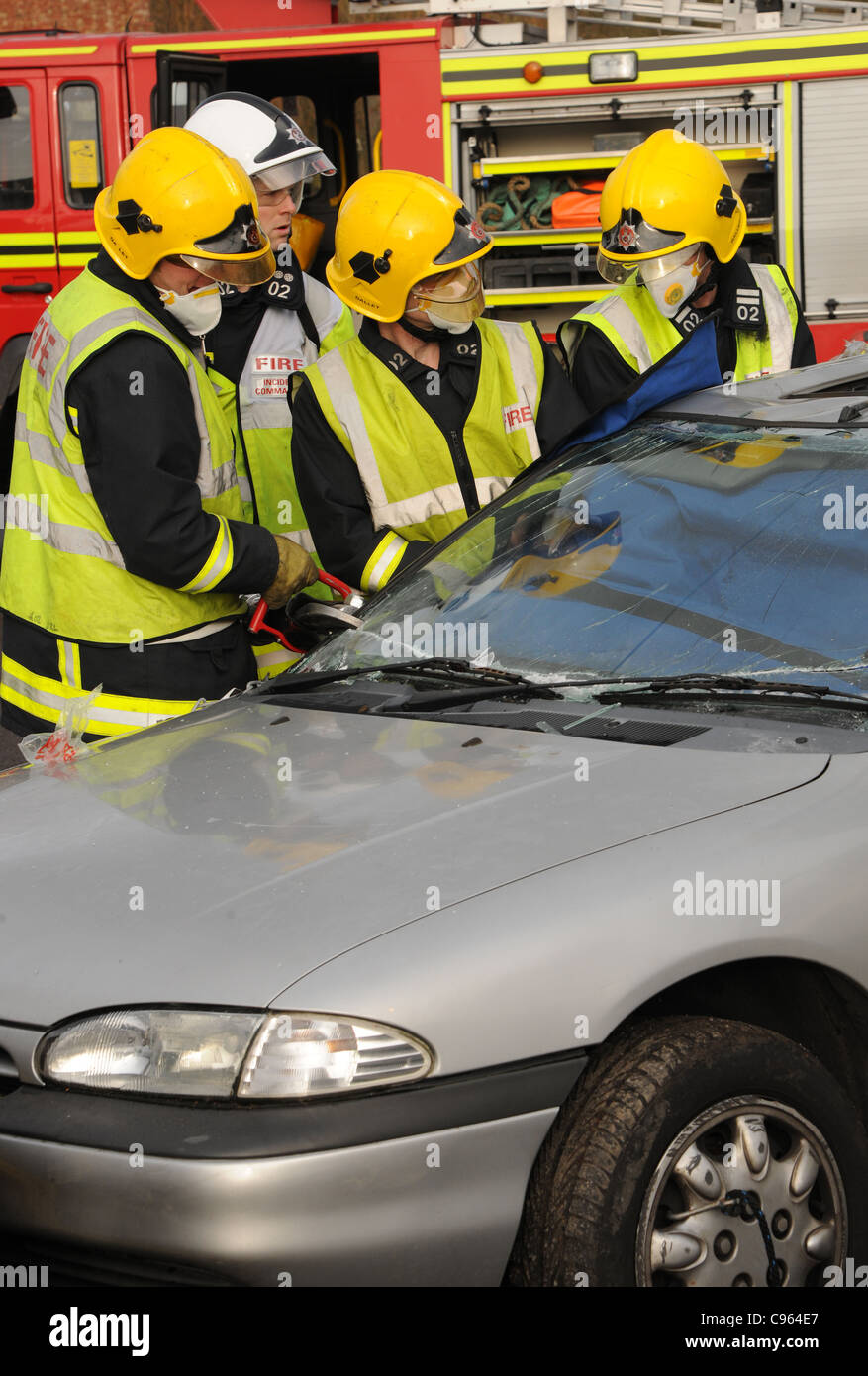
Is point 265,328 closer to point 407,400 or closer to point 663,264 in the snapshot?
point 407,400

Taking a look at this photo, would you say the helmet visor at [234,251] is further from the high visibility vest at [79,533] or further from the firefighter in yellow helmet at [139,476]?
the high visibility vest at [79,533]

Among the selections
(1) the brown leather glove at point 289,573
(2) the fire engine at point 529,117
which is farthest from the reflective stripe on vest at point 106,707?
(2) the fire engine at point 529,117

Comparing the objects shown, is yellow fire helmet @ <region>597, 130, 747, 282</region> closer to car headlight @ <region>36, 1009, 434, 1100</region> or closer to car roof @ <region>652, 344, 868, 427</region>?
car roof @ <region>652, 344, 868, 427</region>

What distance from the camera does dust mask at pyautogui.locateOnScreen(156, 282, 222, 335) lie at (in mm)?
3625

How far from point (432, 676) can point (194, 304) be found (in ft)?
3.93

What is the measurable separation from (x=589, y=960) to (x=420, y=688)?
0.94m

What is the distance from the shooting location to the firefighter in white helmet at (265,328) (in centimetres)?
443

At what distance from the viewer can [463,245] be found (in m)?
3.99

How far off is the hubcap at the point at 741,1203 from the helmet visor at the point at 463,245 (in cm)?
241

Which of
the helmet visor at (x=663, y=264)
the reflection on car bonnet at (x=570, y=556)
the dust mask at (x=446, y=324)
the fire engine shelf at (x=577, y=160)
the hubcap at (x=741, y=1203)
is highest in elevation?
the fire engine shelf at (x=577, y=160)

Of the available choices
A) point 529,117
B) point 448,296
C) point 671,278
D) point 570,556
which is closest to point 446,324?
point 448,296

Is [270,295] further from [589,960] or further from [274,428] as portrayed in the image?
[589,960]

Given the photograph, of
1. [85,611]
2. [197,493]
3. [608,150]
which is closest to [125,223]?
[197,493]

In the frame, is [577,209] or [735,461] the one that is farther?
[577,209]
